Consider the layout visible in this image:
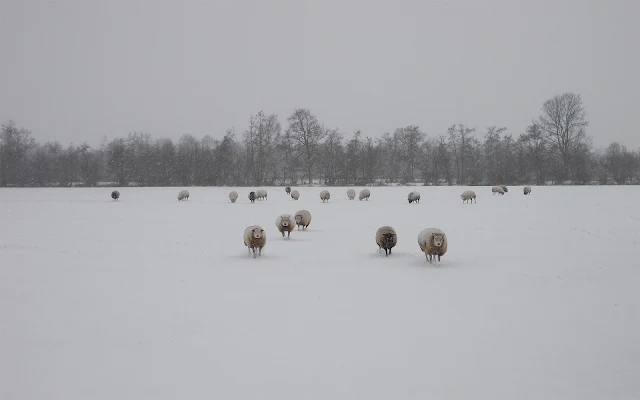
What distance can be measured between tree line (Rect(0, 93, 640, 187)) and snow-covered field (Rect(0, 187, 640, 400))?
5420cm

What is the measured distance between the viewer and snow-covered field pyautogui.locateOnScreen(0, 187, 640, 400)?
573 cm

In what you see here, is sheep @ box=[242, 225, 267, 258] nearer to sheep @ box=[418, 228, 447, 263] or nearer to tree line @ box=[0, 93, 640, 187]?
sheep @ box=[418, 228, 447, 263]

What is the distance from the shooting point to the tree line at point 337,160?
211 feet

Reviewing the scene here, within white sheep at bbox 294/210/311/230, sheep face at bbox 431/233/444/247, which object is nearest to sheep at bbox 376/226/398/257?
sheep face at bbox 431/233/444/247

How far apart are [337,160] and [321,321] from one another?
65.6 metres

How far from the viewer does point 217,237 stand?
18609 mm

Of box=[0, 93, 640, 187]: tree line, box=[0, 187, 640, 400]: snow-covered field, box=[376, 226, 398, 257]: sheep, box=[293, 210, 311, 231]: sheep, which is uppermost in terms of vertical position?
box=[0, 93, 640, 187]: tree line

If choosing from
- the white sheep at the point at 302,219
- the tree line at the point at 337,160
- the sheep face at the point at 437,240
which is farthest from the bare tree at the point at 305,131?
the sheep face at the point at 437,240

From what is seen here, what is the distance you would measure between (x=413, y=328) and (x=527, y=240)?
445 inches

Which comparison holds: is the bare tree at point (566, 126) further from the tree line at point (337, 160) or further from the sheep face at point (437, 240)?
the sheep face at point (437, 240)

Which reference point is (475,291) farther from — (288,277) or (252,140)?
(252,140)

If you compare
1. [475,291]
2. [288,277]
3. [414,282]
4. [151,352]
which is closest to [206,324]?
[151,352]

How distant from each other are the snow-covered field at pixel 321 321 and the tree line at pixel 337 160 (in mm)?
54204

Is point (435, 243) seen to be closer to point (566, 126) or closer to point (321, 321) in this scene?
point (321, 321)
